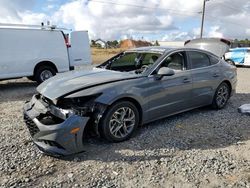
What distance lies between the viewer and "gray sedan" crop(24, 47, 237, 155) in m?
3.75

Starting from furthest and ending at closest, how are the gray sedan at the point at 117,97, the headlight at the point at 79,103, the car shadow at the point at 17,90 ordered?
1. the car shadow at the point at 17,90
2. the headlight at the point at 79,103
3. the gray sedan at the point at 117,97

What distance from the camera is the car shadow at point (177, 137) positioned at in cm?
397

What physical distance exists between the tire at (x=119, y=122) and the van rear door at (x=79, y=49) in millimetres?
6759

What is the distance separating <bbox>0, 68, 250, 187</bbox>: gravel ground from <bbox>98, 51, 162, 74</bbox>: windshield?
1.20 m

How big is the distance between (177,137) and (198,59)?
2020 millimetres

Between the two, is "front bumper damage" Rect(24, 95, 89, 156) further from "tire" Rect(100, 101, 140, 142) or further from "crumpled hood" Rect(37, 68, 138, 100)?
"tire" Rect(100, 101, 140, 142)

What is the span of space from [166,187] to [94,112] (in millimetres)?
1499

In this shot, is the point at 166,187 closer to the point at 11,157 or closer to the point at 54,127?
the point at 54,127

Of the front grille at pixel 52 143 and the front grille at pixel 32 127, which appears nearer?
the front grille at pixel 52 143

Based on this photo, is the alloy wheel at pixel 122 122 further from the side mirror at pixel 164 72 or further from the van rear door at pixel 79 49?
the van rear door at pixel 79 49

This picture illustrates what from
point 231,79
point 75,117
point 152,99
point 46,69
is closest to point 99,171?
point 75,117

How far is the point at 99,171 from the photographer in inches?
138

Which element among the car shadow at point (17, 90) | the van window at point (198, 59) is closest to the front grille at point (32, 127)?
the van window at point (198, 59)

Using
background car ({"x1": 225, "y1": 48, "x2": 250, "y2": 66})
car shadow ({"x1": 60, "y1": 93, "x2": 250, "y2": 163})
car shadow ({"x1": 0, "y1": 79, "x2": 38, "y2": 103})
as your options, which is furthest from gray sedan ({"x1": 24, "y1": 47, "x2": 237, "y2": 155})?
background car ({"x1": 225, "y1": 48, "x2": 250, "y2": 66})
